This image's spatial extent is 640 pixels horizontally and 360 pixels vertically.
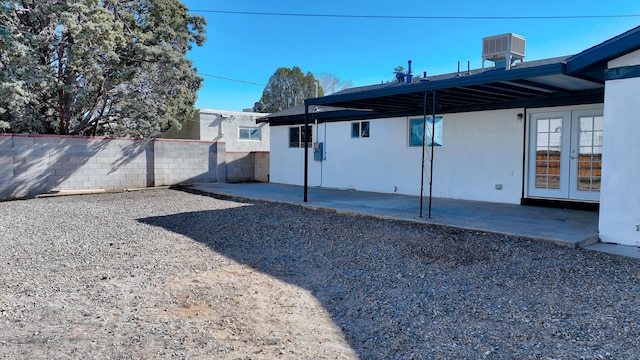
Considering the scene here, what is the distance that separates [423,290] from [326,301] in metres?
0.99

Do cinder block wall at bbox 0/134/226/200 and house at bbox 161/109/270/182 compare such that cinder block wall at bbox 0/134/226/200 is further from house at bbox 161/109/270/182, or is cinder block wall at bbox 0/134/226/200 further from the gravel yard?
the gravel yard

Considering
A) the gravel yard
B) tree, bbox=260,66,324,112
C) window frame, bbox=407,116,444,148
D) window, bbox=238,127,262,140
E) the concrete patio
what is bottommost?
the gravel yard

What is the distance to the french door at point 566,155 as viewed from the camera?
27.5 ft

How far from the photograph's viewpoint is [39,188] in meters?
12.2

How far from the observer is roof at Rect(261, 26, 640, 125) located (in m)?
5.85

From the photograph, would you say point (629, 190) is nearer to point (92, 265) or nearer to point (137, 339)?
point (137, 339)

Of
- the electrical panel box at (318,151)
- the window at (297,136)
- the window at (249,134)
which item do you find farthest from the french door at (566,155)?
the window at (249,134)

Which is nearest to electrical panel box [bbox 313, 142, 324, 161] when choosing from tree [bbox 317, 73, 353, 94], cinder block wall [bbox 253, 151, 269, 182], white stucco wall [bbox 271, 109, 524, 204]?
white stucco wall [bbox 271, 109, 524, 204]

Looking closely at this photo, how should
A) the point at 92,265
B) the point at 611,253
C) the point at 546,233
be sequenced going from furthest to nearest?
the point at 546,233 → the point at 611,253 → the point at 92,265

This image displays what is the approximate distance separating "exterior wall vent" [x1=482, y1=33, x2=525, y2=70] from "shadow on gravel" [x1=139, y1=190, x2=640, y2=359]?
15.4 ft

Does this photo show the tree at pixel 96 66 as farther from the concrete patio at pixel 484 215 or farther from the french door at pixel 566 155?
the french door at pixel 566 155

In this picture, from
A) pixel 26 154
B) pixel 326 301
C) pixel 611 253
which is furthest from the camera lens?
pixel 26 154

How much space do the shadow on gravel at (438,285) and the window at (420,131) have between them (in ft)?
14.7

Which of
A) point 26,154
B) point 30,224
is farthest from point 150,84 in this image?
point 30,224
